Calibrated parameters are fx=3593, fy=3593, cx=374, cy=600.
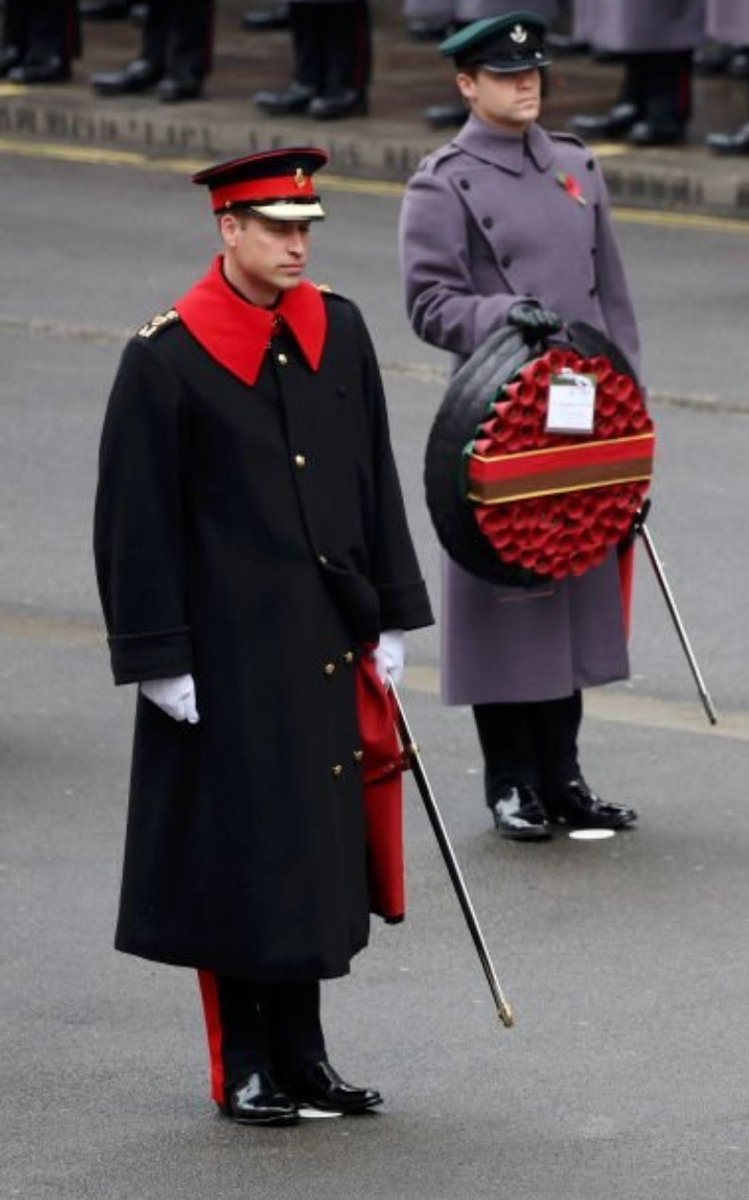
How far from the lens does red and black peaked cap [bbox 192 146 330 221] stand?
618 centimetres

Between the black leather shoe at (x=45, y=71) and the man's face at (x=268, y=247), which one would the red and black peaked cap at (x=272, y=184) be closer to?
the man's face at (x=268, y=247)

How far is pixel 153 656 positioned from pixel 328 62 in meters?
14.0

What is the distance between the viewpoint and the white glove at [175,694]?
6.14 metres

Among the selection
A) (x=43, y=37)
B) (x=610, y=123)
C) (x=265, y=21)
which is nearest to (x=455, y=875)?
(x=610, y=123)

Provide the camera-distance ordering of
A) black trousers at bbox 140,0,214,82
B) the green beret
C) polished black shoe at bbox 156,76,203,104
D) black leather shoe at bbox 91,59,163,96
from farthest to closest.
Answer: black leather shoe at bbox 91,59,163,96
polished black shoe at bbox 156,76,203,104
black trousers at bbox 140,0,214,82
the green beret

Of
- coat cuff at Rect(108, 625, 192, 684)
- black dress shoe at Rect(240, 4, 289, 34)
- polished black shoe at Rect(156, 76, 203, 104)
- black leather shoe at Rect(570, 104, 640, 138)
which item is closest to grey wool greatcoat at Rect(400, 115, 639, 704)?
coat cuff at Rect(108, 625, 192, 684)

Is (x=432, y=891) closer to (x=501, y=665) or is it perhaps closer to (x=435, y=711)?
(x=501, y=665)

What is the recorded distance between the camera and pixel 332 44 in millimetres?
19578

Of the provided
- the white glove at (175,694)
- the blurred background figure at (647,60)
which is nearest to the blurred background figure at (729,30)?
the blurred background figure at (647,60)

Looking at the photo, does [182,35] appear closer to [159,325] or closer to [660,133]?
[660,133]

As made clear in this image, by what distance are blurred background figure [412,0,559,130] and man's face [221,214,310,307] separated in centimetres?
1212

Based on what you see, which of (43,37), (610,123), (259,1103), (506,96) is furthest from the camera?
(43,37)

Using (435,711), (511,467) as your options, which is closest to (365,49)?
(435,711)

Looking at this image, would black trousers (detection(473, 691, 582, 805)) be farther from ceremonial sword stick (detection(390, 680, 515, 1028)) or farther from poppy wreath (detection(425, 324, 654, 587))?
ceremonial sword stick (detection(390, 680, 515, 1028))
